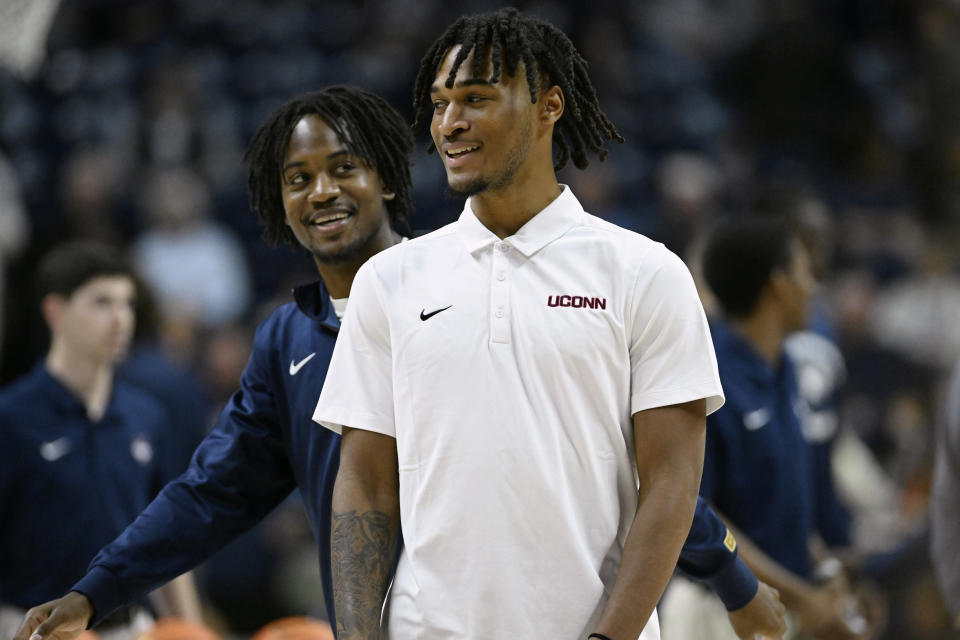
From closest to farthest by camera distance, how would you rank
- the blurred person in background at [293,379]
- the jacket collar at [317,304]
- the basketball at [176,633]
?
the blurred person in background at [293,379] < the jacket collar at [317,304] < the basketball at [176,633]

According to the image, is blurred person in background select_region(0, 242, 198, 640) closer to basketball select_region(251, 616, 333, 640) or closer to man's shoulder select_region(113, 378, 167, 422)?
man's shoulder select_region(113, 378, 167, 422)

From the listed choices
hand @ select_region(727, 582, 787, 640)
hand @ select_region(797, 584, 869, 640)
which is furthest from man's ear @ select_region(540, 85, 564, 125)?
hand @ select_region(797, 584, 869, 640)

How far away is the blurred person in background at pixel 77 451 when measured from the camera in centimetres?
540

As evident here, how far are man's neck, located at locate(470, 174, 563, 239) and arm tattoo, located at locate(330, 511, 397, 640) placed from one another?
75 cm

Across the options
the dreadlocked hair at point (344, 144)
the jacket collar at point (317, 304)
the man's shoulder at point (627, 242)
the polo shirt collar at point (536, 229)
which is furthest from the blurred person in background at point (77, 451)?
the man's shoulder at point (627, 242)

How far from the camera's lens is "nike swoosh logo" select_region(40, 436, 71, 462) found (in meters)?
5.54

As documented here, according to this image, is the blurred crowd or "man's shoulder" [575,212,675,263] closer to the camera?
"man's shoulder" [575,212,675,263]

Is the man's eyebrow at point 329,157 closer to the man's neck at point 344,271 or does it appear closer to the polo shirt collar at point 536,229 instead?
the man's neck at point 344,271

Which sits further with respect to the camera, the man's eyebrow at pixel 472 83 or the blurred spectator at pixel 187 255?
the blurred spectator at pixel 187 255

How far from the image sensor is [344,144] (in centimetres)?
407

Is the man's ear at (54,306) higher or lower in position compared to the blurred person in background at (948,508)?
higher

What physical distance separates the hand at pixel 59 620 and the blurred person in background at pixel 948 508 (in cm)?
287

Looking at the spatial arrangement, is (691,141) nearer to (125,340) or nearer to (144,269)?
(144,269)

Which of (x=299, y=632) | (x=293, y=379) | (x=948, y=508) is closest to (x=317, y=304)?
(x=293, y=379)
